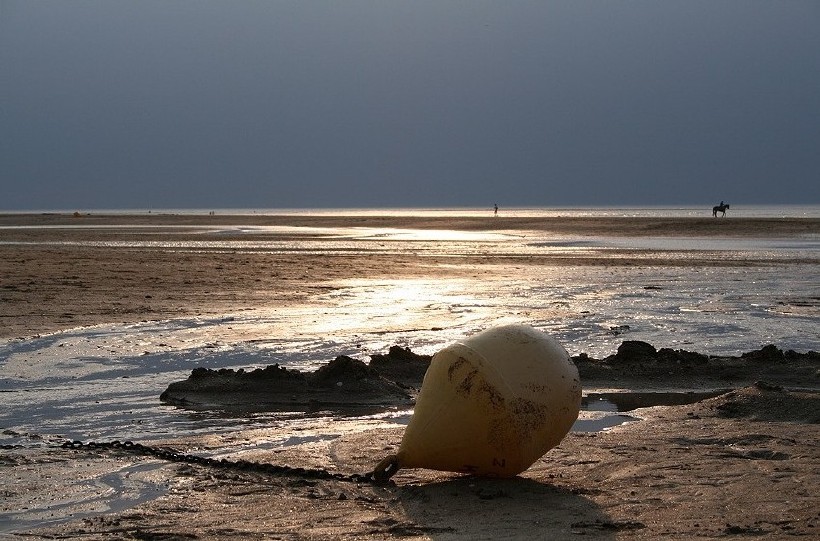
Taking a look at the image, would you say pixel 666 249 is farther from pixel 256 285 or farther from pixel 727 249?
pixel 256 285

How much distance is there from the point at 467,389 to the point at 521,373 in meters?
0.37

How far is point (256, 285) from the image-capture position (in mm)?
20984

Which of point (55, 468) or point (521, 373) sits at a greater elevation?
point (521, 373)

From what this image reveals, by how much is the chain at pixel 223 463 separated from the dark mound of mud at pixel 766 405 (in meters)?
3.62

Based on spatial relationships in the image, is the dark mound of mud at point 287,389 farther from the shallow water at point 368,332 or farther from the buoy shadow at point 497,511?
the buoy shadow at point 497,511

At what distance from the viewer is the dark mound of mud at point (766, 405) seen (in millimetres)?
8148

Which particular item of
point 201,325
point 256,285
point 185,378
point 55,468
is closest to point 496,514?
point 55,468

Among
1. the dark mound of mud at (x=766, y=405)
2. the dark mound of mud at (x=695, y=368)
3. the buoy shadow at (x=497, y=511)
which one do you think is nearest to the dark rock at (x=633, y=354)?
the dark mound of mud at (x=695, y=368)

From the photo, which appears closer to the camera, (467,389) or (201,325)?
(467,389)

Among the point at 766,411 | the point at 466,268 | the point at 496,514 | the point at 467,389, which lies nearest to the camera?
the point at 496,514

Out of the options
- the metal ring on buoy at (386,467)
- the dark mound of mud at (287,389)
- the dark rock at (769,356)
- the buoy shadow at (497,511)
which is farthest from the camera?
the dark rock at (769,356)

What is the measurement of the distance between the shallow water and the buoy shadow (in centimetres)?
253

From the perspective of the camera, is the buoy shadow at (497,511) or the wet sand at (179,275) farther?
the wet sand at (179,275)

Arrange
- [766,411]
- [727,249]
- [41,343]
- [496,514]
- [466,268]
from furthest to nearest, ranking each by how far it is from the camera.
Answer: [727,249] < [466,268] < [41,343] < [766,411] < [496,514]
